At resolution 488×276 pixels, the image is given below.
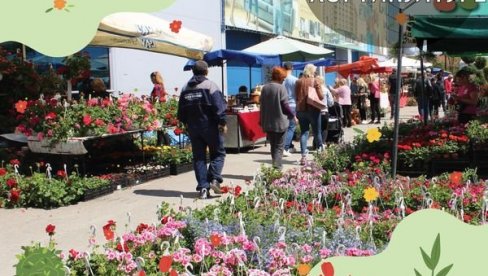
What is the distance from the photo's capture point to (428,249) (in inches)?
84.4

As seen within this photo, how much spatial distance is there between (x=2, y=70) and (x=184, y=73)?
7671 millimetres

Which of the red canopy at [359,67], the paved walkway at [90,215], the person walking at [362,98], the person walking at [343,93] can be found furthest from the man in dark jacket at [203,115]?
the person walking at [362,98]

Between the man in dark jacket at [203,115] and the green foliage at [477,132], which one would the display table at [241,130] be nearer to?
the man in dark jacket at [203,115]

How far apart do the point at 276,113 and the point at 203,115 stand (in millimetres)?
1838

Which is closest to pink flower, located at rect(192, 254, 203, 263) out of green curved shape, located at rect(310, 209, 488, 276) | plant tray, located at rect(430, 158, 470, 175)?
green curved shape, located at rect(310, 209, 488, 276)

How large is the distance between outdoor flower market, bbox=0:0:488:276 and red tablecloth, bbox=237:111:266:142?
0.04m

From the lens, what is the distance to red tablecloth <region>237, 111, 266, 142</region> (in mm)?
12578

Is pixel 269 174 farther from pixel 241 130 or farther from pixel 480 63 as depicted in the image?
pixel 480 63

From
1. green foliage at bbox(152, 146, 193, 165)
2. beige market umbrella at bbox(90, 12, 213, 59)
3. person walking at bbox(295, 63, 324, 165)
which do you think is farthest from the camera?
person walking at bbox(295, 63, 324, 165)

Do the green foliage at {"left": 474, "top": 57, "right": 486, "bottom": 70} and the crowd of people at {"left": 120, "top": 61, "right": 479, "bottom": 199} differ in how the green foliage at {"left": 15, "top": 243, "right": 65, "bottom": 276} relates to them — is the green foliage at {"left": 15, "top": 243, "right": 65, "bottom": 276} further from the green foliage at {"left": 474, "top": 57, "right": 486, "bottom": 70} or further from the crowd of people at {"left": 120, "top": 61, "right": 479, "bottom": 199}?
the green foliage at {"left": 474, "top": 57, "right": 486, "bottom": 70}

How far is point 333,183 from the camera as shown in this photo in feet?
19.6

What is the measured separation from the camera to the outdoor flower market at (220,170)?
3.21 m

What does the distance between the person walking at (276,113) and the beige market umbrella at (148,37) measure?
1.71 m

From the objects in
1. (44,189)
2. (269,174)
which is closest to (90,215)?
(44,189)
